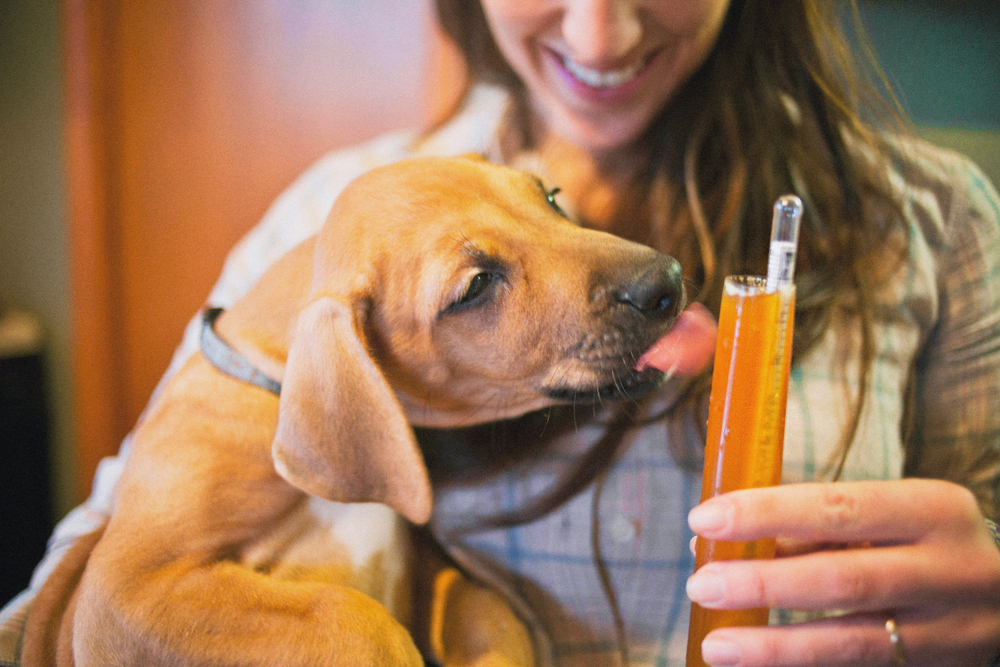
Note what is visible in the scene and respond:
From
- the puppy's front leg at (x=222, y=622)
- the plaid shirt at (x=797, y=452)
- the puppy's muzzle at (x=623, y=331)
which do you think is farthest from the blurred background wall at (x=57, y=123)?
the puppy's muzzle at (x=623, y=331)

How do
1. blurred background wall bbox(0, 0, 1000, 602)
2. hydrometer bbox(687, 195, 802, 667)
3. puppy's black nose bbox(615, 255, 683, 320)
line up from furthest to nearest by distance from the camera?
blurred background wall bbox(0, 0, 1000, 602) < puppy's black nose bbox(615, 255, 683, 320) < hydrometer bbox(687, 195, 802, 667)

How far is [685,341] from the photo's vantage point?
820 millimetres

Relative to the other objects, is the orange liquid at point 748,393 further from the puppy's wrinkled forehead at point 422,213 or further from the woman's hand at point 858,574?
the puppy's wrinkled forehead at point 422,213

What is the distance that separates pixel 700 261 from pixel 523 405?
1.05ft

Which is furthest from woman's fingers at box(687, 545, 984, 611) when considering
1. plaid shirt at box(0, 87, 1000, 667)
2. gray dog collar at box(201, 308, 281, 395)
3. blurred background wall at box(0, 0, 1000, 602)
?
blurred background wall at box(0, 0, 1000, 602)

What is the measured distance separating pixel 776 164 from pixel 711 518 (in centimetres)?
55

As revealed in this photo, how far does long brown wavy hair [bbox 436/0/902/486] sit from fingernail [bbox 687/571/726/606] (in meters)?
0.28

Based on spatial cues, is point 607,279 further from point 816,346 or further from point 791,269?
point 816,346

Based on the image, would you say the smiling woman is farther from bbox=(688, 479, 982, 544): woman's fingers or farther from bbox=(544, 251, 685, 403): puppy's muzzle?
bbox=(688, 479, 982, 544): woman's fingers

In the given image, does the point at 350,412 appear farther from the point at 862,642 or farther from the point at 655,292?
the point at 862,642

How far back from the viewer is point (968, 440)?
915 mm

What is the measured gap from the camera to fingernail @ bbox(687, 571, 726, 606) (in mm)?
685

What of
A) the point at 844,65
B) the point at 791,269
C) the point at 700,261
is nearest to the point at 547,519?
the point at 700,261

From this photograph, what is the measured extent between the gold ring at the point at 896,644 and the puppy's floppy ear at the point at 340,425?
0.55 meters
